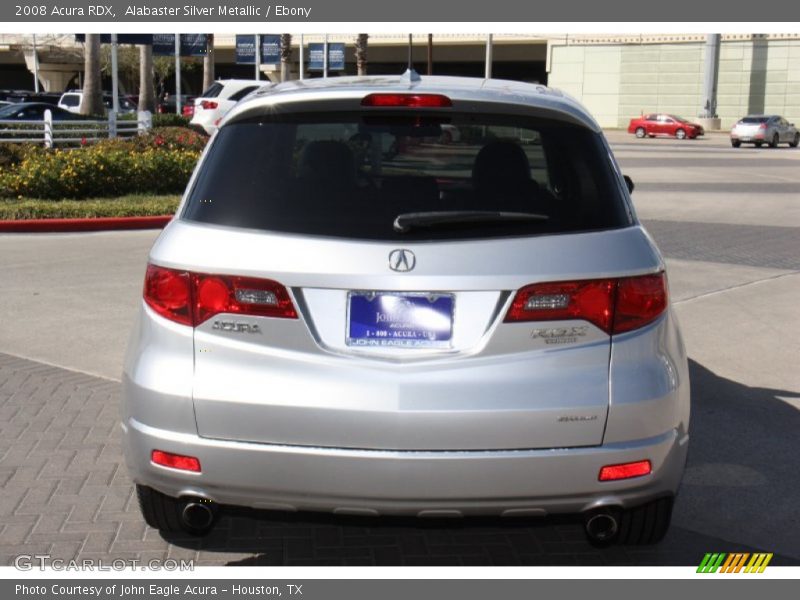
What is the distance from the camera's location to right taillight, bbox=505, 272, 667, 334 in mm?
3467

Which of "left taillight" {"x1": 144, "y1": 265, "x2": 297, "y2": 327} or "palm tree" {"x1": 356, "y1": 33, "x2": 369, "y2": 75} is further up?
"left taillight" {"x1": 144, "y1": 265, "x2": 297, "y2": 327}

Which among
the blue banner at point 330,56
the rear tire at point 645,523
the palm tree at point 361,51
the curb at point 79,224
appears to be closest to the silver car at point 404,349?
the rear tire at point 645,523

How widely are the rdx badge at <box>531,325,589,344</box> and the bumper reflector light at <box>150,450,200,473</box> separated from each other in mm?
1189

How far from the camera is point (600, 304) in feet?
11.6

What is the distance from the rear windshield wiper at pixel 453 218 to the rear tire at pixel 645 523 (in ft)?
3.85

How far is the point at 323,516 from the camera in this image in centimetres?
365

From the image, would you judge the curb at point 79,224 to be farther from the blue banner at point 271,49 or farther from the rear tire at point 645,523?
the blue banner at point 271,49

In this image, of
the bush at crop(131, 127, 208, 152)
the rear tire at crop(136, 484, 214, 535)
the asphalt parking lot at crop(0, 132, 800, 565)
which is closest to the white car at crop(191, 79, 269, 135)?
the bush at crop(131, 127, 208, 152)

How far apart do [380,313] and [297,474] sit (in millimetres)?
580

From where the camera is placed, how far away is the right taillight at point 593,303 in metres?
3.47

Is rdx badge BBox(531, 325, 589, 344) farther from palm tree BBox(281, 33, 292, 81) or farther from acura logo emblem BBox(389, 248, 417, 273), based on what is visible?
palm tree BBox(281, 33, 292, 81)

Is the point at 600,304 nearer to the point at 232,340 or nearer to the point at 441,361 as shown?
the point at 441,361

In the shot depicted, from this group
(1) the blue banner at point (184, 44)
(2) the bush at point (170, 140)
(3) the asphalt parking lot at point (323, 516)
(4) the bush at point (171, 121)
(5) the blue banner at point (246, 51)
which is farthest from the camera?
(5) the blue banner at point (246, 51)

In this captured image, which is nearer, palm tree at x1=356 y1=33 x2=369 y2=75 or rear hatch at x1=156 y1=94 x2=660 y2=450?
rear hatch at x1=156 y1=94 x2=660 y2=450
